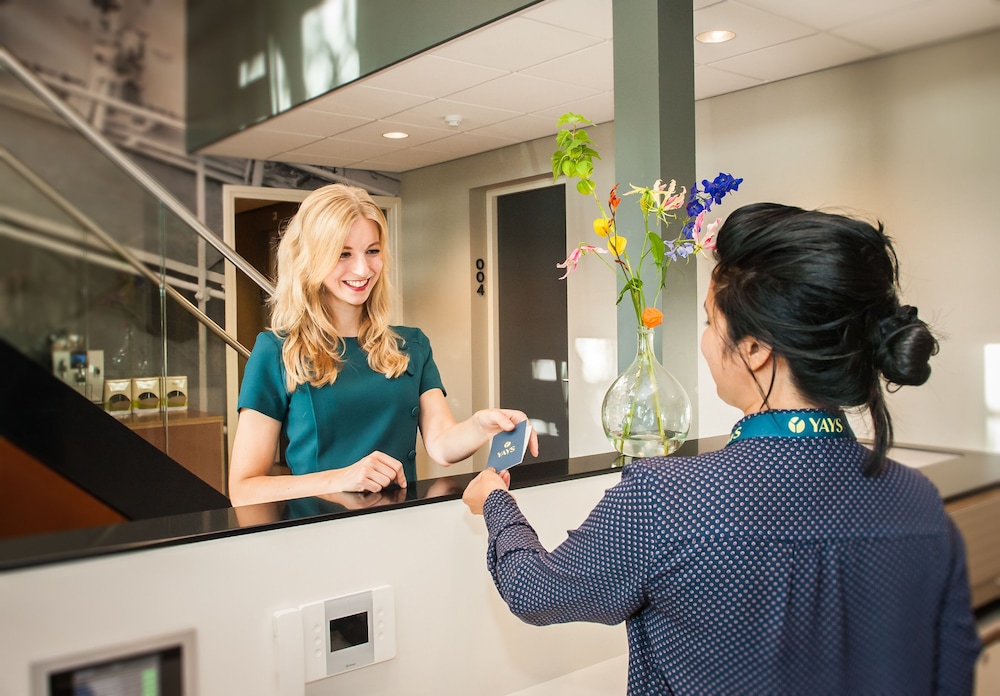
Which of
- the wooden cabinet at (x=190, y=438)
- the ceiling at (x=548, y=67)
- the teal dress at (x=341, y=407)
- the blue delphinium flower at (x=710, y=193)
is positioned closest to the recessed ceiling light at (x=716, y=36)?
the ceiling at (x=548, y=67)

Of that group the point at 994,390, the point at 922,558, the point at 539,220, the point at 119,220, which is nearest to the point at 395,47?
the point at 119,220

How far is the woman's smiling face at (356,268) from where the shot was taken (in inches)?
61.7

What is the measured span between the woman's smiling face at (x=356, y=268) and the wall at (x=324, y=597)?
20.0 inches

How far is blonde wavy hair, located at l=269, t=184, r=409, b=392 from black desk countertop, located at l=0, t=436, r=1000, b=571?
296mm

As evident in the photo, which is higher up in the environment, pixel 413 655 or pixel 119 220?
pixel 119 220

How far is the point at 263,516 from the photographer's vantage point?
3.68 ft

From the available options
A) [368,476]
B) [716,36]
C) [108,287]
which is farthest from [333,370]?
[716,36]

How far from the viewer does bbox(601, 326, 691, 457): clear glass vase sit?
1578mm

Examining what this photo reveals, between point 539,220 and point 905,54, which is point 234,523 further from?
point 539,220

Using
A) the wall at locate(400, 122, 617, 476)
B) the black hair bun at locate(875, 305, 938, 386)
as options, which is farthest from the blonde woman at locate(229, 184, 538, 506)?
the wall at locate(400, 122, 617, 476)

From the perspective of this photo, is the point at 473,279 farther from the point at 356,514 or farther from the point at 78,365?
the point at 356,514

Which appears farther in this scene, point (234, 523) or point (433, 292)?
point (433, 292)

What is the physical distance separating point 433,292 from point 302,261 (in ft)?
12.2

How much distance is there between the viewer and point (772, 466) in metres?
0.83
